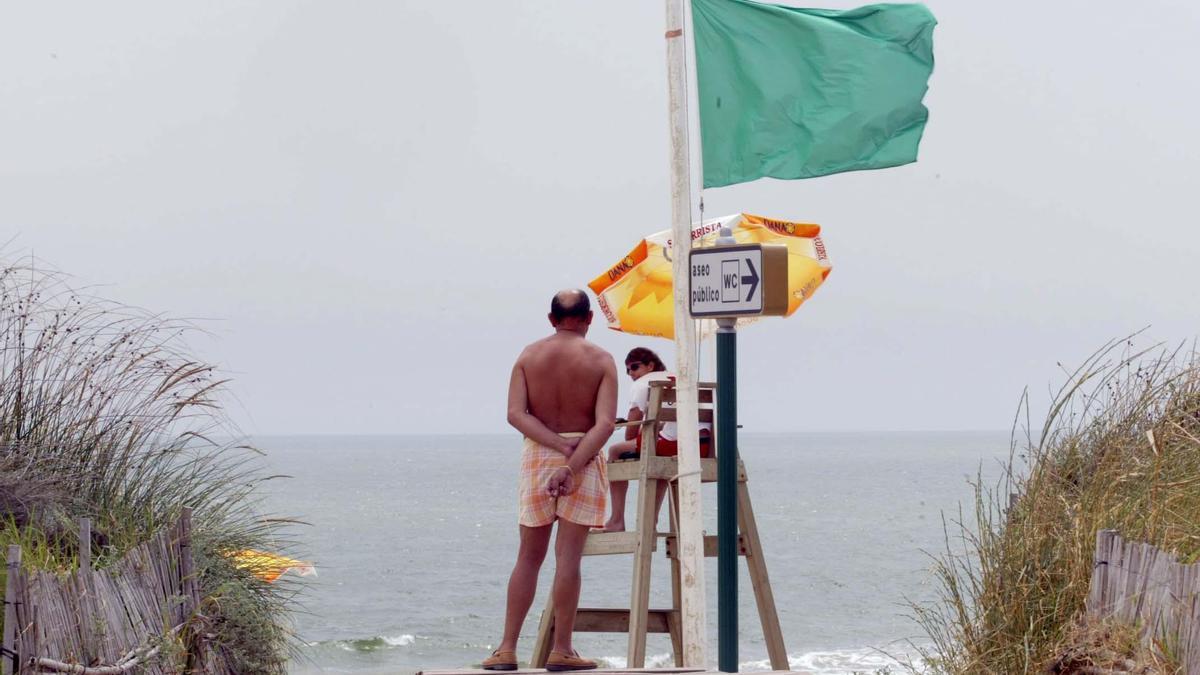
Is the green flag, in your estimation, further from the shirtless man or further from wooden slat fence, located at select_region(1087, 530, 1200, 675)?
wooden slat fence, located at select_region(1087, 530, 1200, 675)

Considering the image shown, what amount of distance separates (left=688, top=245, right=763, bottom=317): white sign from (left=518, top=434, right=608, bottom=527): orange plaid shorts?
3.43 feet

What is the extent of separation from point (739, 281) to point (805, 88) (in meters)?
3.15

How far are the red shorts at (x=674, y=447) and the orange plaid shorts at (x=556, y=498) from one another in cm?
172

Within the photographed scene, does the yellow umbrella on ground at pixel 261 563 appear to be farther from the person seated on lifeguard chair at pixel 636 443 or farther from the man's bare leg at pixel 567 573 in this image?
the person seated on lifeguard chair at pixel 636 443

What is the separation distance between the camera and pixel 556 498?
7328mm

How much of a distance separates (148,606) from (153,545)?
1.00ft

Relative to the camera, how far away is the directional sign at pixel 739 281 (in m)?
6.57

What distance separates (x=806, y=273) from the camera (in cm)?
1155

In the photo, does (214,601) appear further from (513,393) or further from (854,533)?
(854,533)

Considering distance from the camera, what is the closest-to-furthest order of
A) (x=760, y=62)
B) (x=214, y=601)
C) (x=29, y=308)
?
(x=214, y=601) → (x=29, y=308) → (x=760, y=62)

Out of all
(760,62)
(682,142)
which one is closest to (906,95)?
(760,62)

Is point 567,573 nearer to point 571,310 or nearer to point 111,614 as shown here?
point 571,310

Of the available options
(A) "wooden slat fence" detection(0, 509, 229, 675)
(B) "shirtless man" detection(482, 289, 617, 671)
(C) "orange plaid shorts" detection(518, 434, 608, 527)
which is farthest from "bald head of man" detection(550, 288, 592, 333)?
(A) "wooden slat fence" detection(0, 509, 229, 675)

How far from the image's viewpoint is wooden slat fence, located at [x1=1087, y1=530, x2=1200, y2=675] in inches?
220
